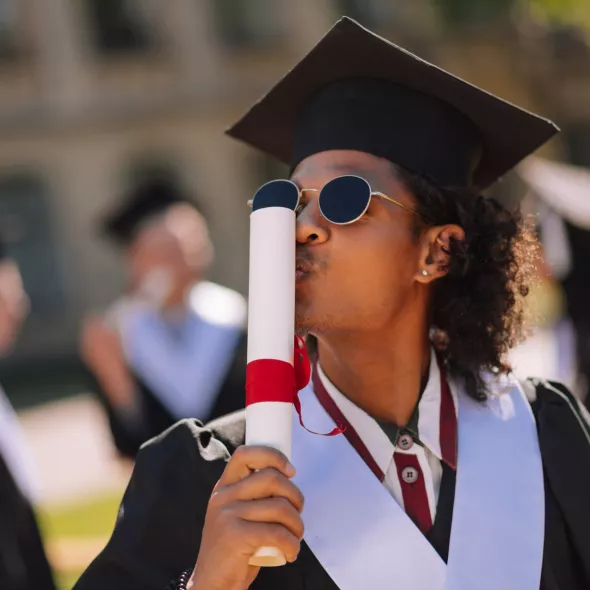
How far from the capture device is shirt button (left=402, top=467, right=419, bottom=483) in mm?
2148

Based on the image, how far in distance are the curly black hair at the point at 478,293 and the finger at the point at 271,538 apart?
0.89m

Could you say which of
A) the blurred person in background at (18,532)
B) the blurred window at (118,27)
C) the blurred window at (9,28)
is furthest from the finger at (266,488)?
the blurred window at (118,27)

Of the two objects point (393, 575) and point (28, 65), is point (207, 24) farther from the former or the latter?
point (393, 575)

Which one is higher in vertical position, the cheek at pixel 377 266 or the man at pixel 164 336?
the man at pixel 164 336

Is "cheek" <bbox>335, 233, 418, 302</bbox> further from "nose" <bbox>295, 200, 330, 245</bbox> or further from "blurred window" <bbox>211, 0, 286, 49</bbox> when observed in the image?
"blurred window" <bbox>211, 0, 286, 49</bbox>

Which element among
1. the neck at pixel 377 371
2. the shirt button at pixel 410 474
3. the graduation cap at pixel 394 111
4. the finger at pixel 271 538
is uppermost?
the graduation cap at pixel 394 111

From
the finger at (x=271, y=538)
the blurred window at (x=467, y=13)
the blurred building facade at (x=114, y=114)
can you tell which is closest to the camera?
the finger at (x=271, y=538)

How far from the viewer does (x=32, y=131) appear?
18906mm

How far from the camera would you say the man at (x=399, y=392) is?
2.02 metres

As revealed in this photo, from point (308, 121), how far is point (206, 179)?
17422 mm

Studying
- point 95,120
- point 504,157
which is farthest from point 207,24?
point 504,157

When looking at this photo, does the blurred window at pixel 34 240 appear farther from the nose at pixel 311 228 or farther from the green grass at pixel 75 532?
the nose at pixel 311 228

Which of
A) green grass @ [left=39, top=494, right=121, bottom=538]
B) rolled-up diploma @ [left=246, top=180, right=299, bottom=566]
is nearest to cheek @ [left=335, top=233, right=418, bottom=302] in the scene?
rolled-up diploma @ [left=246, top=180, right=299, bottom=566]

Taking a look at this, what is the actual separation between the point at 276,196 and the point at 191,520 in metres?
0.70
